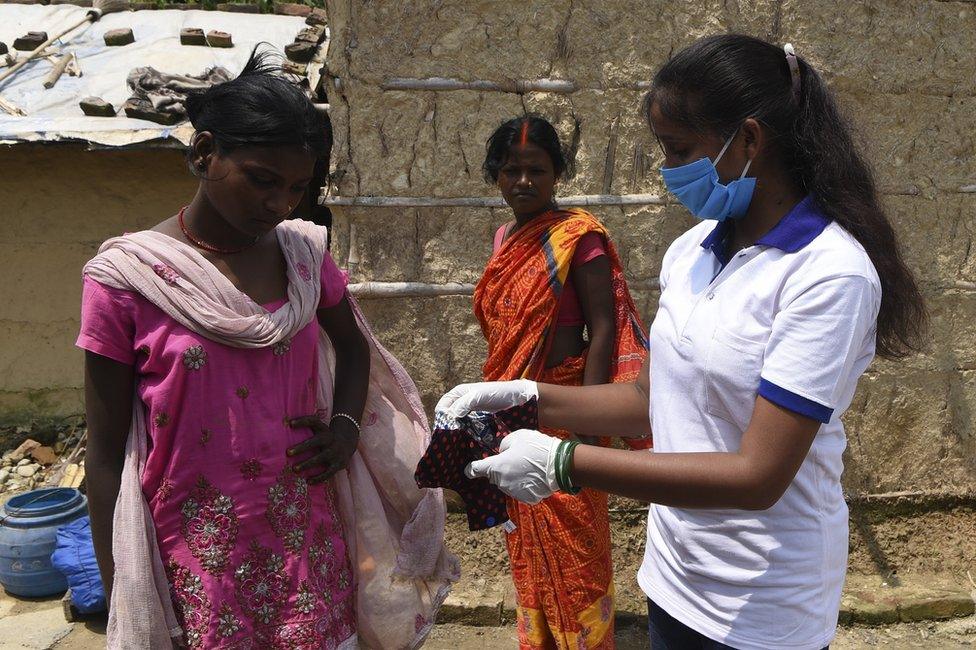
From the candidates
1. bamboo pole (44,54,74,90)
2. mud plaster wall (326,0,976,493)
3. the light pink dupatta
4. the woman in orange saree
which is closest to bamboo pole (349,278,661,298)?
mud plaster wall (326,0,976,493)

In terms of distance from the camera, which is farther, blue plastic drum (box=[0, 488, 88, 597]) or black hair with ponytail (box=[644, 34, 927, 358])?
blue plastic drum (box=[0, 488, 88, 597])

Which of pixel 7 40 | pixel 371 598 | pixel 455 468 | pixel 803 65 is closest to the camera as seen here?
pixel 803 65

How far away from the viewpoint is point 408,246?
381 centimetres

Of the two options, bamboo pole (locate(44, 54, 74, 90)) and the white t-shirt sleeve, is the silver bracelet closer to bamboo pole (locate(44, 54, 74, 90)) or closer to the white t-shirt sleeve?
the white t-shirt sleeve

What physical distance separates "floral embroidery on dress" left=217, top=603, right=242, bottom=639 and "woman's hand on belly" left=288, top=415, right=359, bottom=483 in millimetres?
310

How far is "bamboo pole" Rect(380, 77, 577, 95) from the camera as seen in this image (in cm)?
367

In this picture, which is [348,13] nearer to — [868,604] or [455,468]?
[455,468]

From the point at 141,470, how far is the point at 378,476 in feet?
1.87

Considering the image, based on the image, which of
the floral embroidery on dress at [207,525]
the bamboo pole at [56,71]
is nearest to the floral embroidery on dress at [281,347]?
the floral embroidery on dress at [207,525]

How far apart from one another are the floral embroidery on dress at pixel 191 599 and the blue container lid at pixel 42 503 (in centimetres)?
264

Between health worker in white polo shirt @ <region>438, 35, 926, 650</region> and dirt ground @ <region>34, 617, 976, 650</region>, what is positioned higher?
health worker in white polo shirt @ <region>438, 35, 926, 650</region>

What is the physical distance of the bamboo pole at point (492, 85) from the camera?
12.0 feet

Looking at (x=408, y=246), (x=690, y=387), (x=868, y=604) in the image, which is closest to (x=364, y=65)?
(x=408, y=246)

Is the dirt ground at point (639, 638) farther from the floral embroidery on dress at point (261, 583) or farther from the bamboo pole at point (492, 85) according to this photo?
the bamboo pole at point (492, 85)
